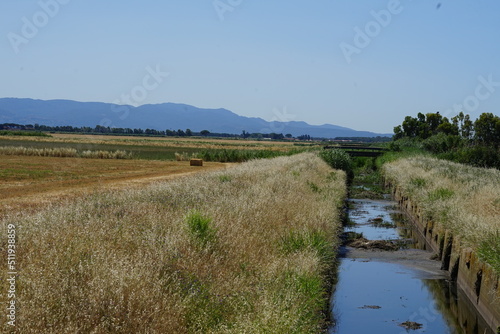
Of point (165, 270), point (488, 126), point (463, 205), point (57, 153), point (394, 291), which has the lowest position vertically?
point (57, 153)

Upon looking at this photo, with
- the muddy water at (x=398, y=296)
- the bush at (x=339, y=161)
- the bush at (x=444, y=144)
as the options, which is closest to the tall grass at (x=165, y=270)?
the muddy water at (x=398, y=296)

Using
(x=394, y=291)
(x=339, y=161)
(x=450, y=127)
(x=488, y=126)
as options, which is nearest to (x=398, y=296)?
(x=394, y=291)

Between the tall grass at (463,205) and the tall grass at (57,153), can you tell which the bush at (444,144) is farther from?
the tall grass at (57,153)

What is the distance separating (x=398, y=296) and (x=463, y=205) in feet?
16.4

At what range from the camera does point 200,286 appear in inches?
281

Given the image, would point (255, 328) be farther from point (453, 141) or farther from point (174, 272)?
point (453, 141)

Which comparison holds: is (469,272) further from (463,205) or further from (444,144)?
(444,144)

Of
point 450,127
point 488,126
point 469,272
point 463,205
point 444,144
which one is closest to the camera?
point 469,272

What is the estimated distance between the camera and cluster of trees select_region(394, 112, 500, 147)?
7579cm

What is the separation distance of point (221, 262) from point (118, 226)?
6.11ft

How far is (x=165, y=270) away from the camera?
7215 mm

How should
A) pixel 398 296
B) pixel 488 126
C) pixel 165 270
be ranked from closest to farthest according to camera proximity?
Result: 1. pixel 165 270
2. pixel 398 296
3. pixel 488 126

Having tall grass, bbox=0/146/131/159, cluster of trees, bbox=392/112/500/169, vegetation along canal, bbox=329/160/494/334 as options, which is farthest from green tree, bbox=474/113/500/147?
vegetation along canal, bbox=329/160/494/334

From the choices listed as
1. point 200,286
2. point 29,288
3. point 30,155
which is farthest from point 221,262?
point 30,155
